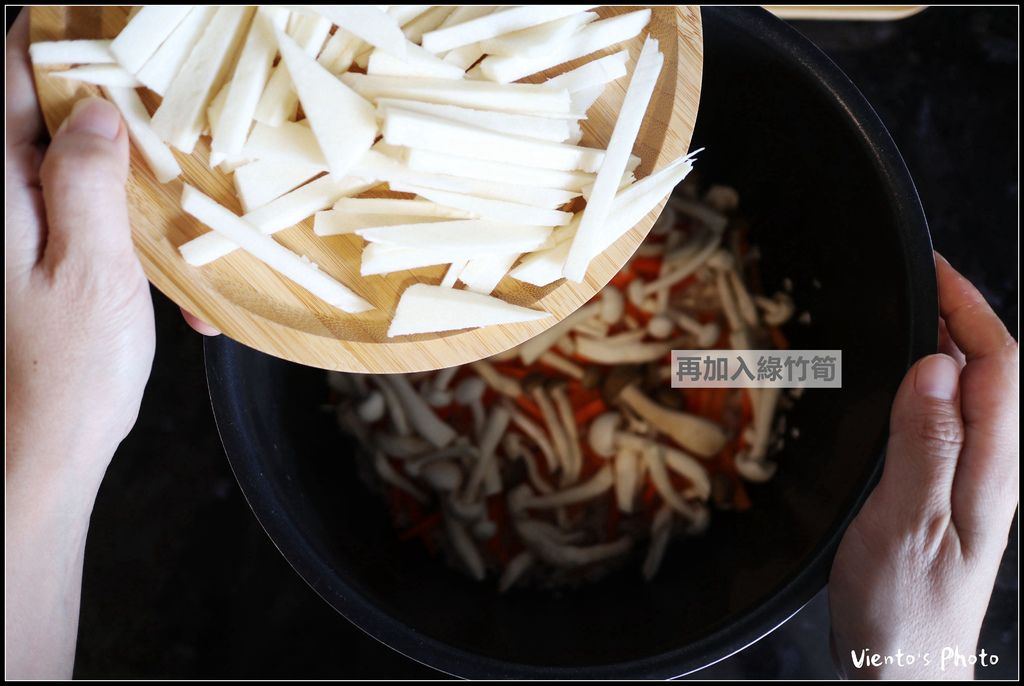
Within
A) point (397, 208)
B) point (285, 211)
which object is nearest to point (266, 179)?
point (285, 211)

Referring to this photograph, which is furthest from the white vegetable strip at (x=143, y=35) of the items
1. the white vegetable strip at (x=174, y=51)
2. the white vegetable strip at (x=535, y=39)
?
the white vegetable strip at (x=535, y=39)

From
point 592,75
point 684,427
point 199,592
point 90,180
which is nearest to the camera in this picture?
point 90,180

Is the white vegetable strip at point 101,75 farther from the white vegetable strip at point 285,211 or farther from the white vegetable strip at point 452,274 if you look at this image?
the white vegetable strip at point 452,274

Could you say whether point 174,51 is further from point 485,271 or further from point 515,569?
point 515,569

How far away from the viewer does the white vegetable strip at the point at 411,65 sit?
2.43 feet

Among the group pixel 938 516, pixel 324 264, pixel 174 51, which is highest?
pixel 174 51

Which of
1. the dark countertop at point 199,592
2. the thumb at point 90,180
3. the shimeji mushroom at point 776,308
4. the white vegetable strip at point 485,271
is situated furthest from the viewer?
the shimeji mushroom at point 776,308

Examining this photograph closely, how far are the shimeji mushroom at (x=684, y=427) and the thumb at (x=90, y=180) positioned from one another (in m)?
0.83

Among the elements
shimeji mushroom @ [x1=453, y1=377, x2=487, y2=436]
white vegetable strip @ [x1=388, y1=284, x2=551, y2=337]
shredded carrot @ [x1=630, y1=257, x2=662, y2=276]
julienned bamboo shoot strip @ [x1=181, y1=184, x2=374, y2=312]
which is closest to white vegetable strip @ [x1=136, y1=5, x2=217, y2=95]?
julienned bamboo shoot strip @ [x1=181, y1=184, x2=374, y2=312]

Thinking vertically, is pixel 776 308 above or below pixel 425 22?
below

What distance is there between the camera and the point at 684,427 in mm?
1222

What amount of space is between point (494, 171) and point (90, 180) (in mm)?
408

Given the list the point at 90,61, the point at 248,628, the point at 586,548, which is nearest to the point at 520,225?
the point at 90,61

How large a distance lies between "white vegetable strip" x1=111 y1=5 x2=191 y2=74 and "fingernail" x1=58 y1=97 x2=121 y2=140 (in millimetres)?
50
